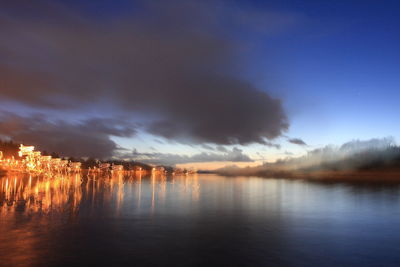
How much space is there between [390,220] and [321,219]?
889 centimetres

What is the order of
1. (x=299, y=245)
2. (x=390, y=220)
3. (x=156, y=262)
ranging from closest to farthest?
(x=156, y=262) → (x=299, y=245) → (x=390, y=220)

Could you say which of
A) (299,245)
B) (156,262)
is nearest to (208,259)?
(156,262)

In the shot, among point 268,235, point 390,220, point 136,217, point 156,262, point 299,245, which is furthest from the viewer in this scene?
point 390,220

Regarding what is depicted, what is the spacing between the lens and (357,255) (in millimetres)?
23594

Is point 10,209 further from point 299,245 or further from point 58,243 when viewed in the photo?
point 299,245

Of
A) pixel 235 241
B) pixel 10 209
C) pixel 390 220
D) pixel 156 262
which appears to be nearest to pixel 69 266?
pixel 156 262

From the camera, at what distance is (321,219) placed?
4053 centimetres

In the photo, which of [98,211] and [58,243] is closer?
[58,243]

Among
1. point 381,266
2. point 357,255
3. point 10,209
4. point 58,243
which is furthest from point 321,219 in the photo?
point 10,209

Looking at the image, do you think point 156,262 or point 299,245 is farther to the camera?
point 299,245

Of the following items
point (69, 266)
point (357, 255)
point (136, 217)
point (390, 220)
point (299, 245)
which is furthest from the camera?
point (390, 220)

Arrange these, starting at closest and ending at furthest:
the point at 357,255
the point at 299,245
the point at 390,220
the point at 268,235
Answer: the point at 357,255
the point at 299,245
the point at 268,235
the point at 390,220

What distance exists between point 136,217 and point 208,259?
18.6 metres

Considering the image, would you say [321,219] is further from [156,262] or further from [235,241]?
[156,262]
